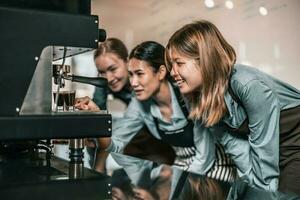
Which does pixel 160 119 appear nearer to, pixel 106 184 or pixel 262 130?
pixel 262 130

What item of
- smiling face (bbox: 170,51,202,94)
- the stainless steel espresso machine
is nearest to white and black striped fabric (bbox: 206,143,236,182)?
smiling face (bbox: 170,51,202,94)

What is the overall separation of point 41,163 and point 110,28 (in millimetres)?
948

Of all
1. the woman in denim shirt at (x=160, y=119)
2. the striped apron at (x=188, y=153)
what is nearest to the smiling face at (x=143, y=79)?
the woman in denim shirt at (x=160, y=119)

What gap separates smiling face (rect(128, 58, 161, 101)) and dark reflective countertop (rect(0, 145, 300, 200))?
2.24 feet

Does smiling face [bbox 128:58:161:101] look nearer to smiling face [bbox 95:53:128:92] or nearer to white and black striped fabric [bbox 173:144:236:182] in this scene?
smiling face [bbox 95:53:128:92]

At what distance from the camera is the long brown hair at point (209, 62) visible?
4.61 ft

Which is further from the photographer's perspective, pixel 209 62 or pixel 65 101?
pixel 209 62

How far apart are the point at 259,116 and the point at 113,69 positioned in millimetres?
832

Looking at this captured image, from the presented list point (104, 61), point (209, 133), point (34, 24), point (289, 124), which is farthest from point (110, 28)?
point (34, 24)

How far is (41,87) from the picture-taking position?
0.93 meters

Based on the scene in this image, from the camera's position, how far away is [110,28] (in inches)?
75.9

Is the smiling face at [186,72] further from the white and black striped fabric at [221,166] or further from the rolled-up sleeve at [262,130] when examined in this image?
the white and black striped fabric at [221,166]

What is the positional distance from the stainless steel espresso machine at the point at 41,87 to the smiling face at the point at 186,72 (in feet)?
1.87

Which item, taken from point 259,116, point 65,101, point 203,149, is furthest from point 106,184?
point 203,149
